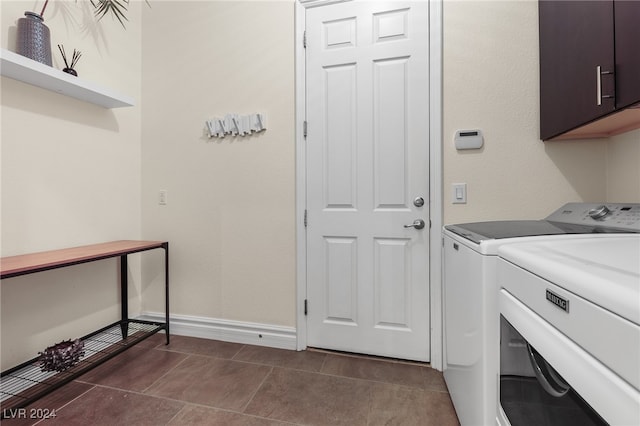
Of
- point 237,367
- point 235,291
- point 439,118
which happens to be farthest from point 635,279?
point 235,291

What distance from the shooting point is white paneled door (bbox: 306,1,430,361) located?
6.01 feet

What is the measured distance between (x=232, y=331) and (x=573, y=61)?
254 cm

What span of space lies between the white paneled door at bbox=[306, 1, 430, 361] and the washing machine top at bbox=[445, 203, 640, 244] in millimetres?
491

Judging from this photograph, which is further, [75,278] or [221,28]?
[221,28]

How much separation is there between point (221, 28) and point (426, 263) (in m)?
2.23

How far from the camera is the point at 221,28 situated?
2.19 metres

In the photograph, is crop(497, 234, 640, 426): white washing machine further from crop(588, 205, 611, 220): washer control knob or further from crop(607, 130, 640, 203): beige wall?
crop(607, 130, 640, 203): beige wall

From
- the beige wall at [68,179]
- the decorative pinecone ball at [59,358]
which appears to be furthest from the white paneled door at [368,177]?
the beige wall at [68,179]

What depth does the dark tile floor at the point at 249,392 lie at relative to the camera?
4.49ft

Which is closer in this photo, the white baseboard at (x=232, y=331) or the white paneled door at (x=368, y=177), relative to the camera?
the white paneled door at (x=368, y=177)

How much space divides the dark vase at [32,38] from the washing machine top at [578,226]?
235 cm

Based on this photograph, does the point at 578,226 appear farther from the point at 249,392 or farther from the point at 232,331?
the point at 232,331

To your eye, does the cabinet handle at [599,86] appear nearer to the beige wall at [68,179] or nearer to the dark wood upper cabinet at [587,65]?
the dark wood upper cabinet at [587,65]

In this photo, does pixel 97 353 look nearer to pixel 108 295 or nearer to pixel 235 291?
pixel 108 295
